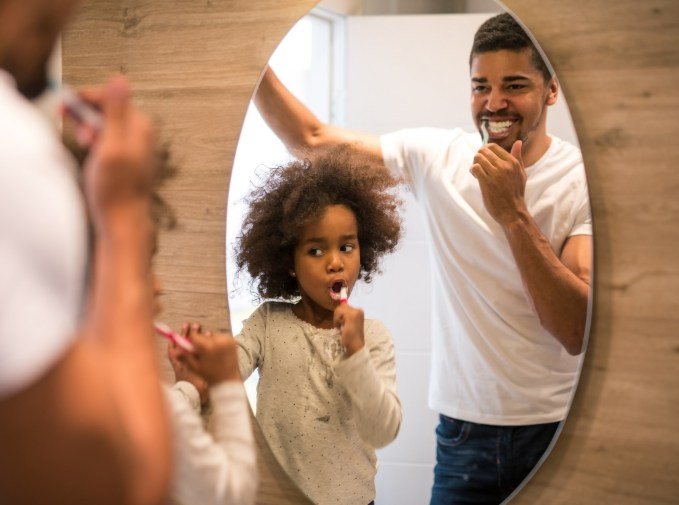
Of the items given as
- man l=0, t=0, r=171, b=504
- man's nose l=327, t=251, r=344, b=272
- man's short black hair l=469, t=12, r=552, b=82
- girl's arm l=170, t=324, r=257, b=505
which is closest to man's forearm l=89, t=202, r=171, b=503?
man l=0, t=0, r=171, b=504

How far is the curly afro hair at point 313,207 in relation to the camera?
108cm

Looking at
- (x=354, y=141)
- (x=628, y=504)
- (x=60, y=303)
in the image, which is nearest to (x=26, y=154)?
(x=60, y=303)

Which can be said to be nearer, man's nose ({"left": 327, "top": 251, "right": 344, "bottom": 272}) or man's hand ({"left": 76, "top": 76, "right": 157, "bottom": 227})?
man's hand ({"left": 76, "top": 76, "right": 157, "bottom": 227})

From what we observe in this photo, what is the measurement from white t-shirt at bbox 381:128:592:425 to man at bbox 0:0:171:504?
0.61 meters

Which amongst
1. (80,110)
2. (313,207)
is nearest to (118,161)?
(80,110)

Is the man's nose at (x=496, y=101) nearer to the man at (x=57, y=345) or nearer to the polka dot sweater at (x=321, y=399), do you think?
the polka dot sweater at (x=321, y=399)

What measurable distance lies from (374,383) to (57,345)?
0.66m

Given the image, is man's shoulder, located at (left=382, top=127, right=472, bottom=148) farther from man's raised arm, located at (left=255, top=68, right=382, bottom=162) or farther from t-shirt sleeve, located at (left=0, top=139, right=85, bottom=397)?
t-shirt sleeve, located at (left=0, top=139, right=85, bottom=397)

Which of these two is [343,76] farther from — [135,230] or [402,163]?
[135,230]

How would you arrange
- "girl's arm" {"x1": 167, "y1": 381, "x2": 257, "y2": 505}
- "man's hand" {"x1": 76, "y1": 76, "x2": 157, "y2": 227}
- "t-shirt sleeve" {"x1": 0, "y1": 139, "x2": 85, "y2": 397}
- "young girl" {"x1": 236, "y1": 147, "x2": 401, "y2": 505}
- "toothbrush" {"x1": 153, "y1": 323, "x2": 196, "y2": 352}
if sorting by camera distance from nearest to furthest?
"t-shirt sleeve" {"x1": 0, "y1": 139, "x2": 85, "y2": 397} → "man's hand" {"x1": 76, "y1": 76, "x2": 157, "y2": 227} → "girl's arm" {"x1": 167, "y1": 381, "x2": 257, "y2": 505} → "toothbrush" {"x1": 153, "y1": 323, "x2": 196, "y2": 352} → "young girl" {"x1": 236, "y1": 147, "x2": 401, "y2": 505}

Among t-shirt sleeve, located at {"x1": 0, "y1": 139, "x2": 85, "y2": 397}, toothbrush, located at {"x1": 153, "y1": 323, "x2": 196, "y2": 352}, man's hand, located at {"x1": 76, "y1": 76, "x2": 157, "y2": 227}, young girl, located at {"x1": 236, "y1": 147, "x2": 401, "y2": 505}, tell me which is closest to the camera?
t-shirt sleeve, located at {"x1": 0, "y1": 139, "x2": 85, "y2": 397}

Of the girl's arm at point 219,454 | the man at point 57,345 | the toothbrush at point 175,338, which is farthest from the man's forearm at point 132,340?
the toothbrush at point 175,338

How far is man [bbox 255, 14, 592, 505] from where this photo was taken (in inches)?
41.0

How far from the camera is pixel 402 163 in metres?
1.10
